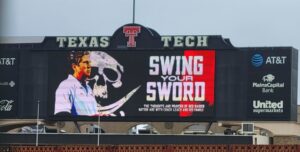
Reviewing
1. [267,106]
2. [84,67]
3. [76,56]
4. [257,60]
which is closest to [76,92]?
[84,67]

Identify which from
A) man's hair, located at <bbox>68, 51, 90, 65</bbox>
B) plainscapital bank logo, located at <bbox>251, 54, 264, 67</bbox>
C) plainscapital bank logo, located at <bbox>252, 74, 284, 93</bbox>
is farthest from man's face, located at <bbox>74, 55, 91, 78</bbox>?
plainscapital bank logo, located at <bbox>252, 74, 284, 93</bbox>

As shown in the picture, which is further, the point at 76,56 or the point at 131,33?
the point at 76,56

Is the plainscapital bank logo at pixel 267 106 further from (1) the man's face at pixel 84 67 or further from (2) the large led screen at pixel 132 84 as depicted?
(1) the man's face at pixel 84 67

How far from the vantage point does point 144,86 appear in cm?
6438

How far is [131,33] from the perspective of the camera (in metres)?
64.4

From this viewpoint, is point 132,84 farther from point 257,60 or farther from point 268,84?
point 268,84

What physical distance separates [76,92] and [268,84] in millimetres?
16547

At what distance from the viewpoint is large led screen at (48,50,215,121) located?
63.6 metres

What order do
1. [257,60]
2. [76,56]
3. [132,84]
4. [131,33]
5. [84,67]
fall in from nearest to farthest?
1. [257,60]
2. [131,33]
3. [132,84]
4. [84,67]
5. [76,56]

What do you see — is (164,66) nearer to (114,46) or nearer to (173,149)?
(114,46)

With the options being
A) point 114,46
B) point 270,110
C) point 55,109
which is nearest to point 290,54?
point 270,110

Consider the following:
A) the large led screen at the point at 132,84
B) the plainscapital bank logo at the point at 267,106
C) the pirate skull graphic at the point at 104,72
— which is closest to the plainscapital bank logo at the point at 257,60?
the plainscapital bank logo at the point at 267,106

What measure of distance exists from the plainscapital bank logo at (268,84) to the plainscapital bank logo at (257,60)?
1194 mm

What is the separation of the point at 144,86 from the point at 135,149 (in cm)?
1132
